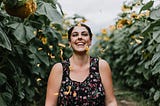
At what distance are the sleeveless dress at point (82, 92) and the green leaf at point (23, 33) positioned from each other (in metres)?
0.45

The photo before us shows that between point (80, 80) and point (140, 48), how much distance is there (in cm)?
239

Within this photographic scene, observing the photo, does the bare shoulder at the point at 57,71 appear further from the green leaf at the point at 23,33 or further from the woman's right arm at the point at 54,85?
the green leaf at the point at 23,33

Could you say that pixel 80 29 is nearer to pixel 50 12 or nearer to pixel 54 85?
pixel 54 85

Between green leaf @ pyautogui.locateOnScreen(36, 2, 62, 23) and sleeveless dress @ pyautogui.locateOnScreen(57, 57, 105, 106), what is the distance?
2.39 feet

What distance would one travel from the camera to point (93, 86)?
266 centimetres

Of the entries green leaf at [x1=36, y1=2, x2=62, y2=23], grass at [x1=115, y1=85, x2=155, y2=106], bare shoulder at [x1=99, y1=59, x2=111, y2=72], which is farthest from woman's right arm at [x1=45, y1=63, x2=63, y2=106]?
grass at [x1=115, y1=85, x2=155, y2=106]

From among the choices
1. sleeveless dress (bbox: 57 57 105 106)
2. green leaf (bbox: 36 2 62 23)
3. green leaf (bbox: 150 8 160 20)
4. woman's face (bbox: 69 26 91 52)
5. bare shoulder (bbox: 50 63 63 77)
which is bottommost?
sleeveless dress (bbox: 57 57 105 106)

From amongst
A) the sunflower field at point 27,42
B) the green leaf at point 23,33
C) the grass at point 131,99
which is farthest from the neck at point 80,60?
the grass at point 131,99

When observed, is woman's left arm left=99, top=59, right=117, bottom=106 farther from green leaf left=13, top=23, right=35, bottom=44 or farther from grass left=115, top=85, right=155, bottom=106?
grass left=115, top=85, right=155, bottom=106

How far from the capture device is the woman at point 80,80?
263 centimetres

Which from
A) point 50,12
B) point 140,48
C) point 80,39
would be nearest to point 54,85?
point 80,39

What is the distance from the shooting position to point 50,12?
1991mm

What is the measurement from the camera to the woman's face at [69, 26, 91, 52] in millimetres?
2623

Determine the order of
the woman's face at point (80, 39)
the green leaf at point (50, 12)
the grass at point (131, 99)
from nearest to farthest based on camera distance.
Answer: the green leaf at point (50, 12) < the woman's face at point (80, 39) < the grass at point (131, 99)
